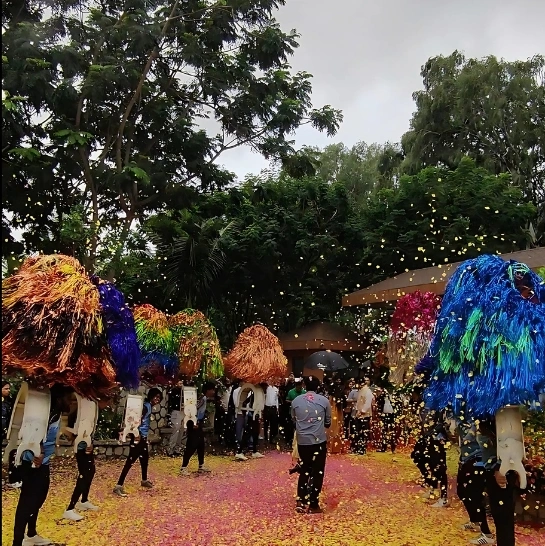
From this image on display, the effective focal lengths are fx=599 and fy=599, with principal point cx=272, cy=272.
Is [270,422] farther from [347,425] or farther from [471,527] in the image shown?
[471,527]

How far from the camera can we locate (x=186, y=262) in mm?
13844

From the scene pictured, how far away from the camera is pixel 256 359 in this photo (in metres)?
10.2

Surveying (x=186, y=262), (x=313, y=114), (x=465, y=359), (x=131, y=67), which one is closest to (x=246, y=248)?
(x=186, y=262)

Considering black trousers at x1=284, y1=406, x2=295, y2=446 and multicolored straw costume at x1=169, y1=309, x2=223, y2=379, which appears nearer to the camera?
multicolored straw costume at x1=169, y1=309, x2=223, y2=379

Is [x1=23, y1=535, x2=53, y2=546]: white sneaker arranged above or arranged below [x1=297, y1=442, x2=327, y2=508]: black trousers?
below

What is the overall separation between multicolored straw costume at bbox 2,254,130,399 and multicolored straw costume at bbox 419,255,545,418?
276 centimetres

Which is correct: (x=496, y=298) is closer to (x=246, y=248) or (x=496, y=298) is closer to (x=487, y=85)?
Answer: (x=246, y=248)

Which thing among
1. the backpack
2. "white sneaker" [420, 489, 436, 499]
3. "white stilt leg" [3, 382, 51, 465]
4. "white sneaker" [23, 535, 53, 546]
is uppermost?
the backpack

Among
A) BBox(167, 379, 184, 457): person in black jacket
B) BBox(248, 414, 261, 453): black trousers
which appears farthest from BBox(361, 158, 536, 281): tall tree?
BBox(167, 379, 184, 457): person in black jacket

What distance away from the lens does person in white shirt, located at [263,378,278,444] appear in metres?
11.5

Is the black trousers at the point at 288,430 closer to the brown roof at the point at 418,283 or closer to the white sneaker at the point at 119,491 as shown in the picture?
the brown roof at the point at 418,283

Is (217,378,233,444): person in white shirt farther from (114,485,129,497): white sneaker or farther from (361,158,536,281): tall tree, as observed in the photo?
(361,158,536,281): tall tree

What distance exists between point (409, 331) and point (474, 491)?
113 inches

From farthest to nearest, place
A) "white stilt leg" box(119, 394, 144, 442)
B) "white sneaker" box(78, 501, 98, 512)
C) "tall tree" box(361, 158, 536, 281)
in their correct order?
"tall tree" box(361, 158, 536, 281) → "white stilt leg" box(119, 394, 144, 442) → "white sneaker" box(78, 501, 98, 512)
